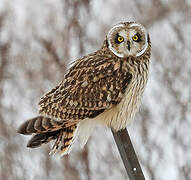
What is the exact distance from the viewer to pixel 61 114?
256 cm

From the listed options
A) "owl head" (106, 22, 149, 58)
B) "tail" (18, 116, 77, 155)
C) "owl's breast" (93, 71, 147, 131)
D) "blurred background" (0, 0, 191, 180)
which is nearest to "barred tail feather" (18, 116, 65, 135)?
"tail" (18, 116, 77, 155)

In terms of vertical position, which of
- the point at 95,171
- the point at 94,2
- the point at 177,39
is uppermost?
the point at 94,2

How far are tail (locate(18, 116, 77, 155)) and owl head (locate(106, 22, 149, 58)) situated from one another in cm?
49

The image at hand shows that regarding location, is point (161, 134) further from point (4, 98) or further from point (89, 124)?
point (89, 124)

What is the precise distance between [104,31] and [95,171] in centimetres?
140

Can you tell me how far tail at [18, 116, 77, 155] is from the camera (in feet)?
7.45

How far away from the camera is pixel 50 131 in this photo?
2447mm

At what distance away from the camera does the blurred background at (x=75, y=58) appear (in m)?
4.36

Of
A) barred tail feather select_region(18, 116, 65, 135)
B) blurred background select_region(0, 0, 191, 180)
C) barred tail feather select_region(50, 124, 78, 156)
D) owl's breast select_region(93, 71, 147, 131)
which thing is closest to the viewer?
barred tail feather select_region(18, 116, 65, 135)

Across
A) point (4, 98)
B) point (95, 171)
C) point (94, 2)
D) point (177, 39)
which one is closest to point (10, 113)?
point (4, 98)

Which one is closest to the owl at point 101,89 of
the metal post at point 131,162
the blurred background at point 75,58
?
the metal post at point 131,162

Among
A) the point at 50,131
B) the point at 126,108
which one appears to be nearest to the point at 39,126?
the point at 50,131

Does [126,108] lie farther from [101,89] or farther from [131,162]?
[131,162]

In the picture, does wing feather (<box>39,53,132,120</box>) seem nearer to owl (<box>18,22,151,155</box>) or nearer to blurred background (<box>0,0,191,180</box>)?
owl (<box>18,22,151,155</box>)
